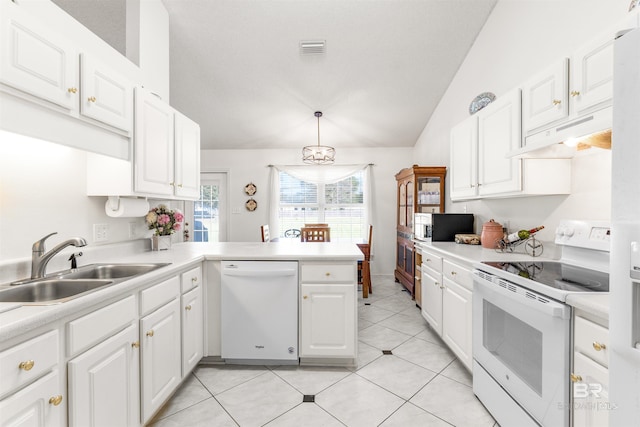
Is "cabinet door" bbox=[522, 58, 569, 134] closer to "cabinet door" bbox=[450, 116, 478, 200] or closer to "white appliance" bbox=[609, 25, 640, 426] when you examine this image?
"cabinet door" bbox=[450, 116, 478, 200]

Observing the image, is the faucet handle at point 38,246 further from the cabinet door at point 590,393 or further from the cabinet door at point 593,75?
the cabinet door at point 593,75

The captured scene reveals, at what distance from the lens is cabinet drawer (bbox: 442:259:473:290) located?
1.92 metres

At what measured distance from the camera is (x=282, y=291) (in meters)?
2.06

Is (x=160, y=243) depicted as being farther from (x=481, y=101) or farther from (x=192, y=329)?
(x=481, y=101)

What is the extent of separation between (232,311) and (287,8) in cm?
288

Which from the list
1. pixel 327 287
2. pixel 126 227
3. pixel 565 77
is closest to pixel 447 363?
pixel 327 287

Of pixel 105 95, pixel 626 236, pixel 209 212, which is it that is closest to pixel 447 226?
pixel 626 236

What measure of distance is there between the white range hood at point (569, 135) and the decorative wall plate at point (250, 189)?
438 centimetres

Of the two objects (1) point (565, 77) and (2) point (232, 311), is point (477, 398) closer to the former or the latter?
(2) point (232, 311)

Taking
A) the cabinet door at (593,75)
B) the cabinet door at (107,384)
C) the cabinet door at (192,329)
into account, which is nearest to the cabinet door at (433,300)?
the cabinet door at (593,75)

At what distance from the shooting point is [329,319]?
2.08 metres

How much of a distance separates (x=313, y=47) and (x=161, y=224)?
2.47 m

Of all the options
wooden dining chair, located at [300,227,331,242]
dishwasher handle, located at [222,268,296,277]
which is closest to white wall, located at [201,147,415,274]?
wooden dining chair, located at [300,227,331,242]

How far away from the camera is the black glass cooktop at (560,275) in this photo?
1.22 m
